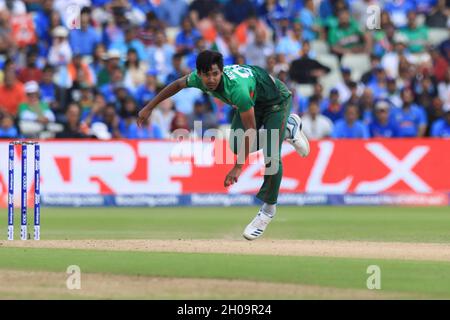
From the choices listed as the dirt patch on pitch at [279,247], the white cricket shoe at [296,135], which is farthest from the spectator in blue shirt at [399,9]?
the white cricket shoe at [296,135]

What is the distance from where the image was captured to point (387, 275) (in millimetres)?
9992

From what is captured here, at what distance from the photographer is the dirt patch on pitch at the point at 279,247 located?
38.5 feet

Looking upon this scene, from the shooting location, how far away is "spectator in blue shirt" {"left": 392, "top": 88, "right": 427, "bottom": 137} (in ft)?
67.7

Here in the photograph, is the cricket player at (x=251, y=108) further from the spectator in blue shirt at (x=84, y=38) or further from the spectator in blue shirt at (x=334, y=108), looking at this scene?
the spectator in blue shirt at (x=84, y=38)

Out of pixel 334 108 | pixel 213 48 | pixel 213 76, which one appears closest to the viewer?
pixel 213 76

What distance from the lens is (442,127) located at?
20703 millimetres

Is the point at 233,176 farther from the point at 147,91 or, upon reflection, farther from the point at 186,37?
the point at 186,37

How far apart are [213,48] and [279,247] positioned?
10066 millimetres

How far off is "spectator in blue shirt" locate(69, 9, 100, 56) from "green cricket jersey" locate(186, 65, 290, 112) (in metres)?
10.9

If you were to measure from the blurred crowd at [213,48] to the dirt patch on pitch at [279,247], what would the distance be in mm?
6984

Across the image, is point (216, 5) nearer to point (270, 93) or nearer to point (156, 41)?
point (156, 41)

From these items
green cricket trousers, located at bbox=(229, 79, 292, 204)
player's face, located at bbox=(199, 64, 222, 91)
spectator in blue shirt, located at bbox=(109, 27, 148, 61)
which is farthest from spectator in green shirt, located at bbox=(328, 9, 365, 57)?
player's face, located at bbox=(199, 64, 222, 91)

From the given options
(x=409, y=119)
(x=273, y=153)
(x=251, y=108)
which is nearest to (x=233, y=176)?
(x=251, y=108)
